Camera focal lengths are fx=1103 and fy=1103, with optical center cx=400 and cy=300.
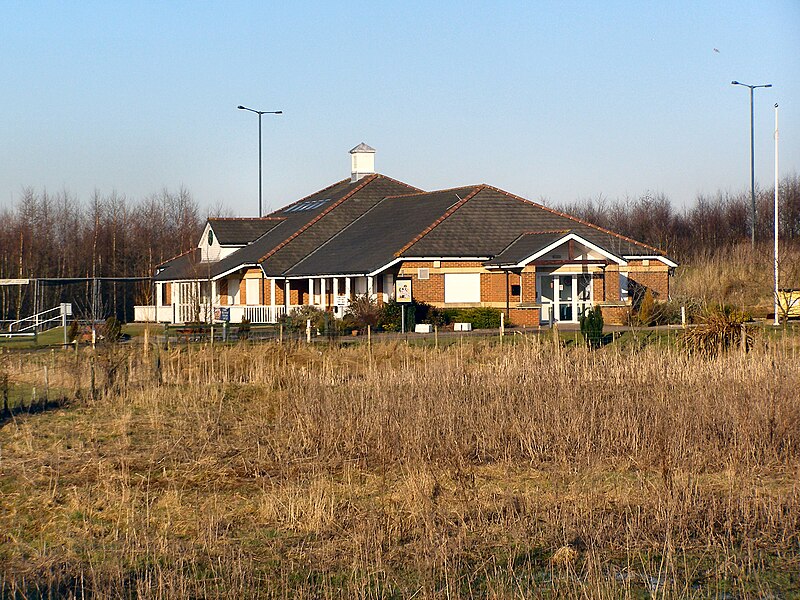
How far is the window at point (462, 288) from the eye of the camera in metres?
39.2

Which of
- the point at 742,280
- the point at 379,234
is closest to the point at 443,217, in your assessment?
the point at 379,234

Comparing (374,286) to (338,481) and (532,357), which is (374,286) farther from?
(338,481)

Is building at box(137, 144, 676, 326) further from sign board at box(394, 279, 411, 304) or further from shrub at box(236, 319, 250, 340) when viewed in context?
shrub at box(236, 319, 250, 340)

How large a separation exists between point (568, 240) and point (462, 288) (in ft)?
13.4

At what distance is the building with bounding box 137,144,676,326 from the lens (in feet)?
128

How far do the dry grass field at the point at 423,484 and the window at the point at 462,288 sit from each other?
18.7m

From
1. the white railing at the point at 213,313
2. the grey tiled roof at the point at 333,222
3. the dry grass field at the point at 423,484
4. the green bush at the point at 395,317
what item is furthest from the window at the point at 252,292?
the dry grass field at the point at 423,484

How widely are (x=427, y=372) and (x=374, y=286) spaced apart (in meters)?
22.8

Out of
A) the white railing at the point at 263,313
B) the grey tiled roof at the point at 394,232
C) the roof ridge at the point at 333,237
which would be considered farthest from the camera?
the roof ridge at the point at 333,237

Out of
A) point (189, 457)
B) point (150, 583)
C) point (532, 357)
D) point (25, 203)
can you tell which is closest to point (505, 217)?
point (532, 357)

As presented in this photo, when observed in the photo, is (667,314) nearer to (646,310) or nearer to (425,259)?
(646,310)

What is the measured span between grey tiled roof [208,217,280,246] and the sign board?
1461 cm

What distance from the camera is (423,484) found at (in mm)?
12188

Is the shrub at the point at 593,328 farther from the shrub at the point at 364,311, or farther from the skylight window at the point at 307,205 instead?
the skylight window at the point at 307,205
